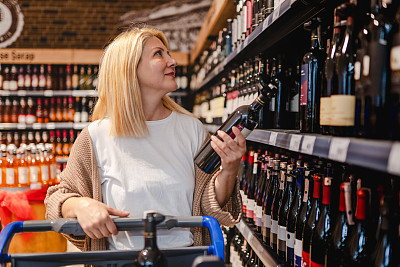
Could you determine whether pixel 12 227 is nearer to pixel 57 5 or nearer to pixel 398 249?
pixel 398 249

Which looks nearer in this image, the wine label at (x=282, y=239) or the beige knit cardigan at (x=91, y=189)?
the beige knit cardigan at (x=91, y=189)

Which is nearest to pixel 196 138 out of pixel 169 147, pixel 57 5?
pixel 169 147

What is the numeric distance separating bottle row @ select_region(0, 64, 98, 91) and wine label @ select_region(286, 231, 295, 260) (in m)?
4.81

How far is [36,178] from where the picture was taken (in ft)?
11.3

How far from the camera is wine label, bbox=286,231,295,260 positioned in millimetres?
1694

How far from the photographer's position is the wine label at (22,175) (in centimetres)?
331

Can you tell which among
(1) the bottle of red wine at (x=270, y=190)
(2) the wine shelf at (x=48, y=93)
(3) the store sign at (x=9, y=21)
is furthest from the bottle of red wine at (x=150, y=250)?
(2) the wine shelf at (x=48, y=93)

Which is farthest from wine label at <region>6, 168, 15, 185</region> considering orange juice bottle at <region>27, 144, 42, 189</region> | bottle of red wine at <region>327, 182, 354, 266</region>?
bottle of red wine at <region>327, 182, 354, 266</region>

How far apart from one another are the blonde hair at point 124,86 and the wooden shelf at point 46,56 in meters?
4.57

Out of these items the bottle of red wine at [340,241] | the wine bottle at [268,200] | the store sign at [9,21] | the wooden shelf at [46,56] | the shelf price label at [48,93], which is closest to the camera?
the bottle of red wine at [340,241]

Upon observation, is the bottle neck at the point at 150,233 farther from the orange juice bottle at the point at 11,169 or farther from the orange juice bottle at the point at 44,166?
the orange juice bottle at the point at 44,166

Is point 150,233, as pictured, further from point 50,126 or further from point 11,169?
point 50,126

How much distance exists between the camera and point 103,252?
1163 millimetres

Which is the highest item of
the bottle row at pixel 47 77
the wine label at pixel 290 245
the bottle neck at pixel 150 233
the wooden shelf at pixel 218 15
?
the wooden shelf at pixel 218 15
